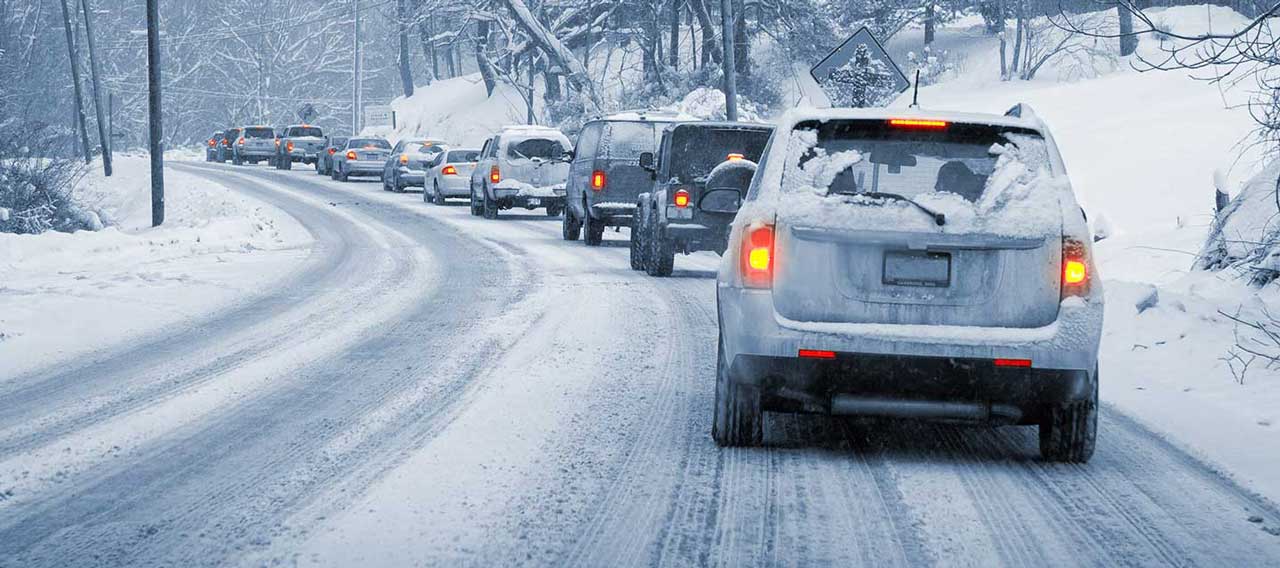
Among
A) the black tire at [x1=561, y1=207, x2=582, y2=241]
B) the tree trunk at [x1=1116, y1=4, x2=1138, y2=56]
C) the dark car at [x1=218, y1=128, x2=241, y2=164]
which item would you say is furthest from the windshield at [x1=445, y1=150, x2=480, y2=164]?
the dark car at [x1=218, y1=128, x2=241, y2=164]

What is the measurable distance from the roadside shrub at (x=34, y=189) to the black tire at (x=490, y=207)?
29.0 feet

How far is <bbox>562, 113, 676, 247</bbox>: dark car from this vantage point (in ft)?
66.2

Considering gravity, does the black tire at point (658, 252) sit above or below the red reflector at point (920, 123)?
below

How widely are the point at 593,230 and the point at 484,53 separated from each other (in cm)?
3601

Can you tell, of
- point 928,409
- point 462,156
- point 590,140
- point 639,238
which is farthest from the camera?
point 462,156

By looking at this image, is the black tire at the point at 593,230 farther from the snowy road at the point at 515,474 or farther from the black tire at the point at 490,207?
the snowy road at the point at 515,474

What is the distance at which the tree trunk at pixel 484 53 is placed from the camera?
54.9 meters

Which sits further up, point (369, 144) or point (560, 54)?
point (560, 54)

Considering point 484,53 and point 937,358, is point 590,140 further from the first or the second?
point 484,53

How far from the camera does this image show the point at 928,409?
6.27 m

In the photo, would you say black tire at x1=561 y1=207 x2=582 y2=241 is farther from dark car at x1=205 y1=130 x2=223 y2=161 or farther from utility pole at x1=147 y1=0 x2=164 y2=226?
dark car at x1=205 y1=130 x2=223 y2=161

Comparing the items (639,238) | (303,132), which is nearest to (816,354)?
(639,238)

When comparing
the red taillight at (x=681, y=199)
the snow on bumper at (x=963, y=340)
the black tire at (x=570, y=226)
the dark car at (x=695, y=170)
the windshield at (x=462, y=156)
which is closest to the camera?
the snow on bumper at (x=963, y=340)

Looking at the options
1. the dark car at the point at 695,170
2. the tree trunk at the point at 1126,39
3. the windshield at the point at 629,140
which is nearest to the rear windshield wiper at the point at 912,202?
the dark car at the point at 695,170
